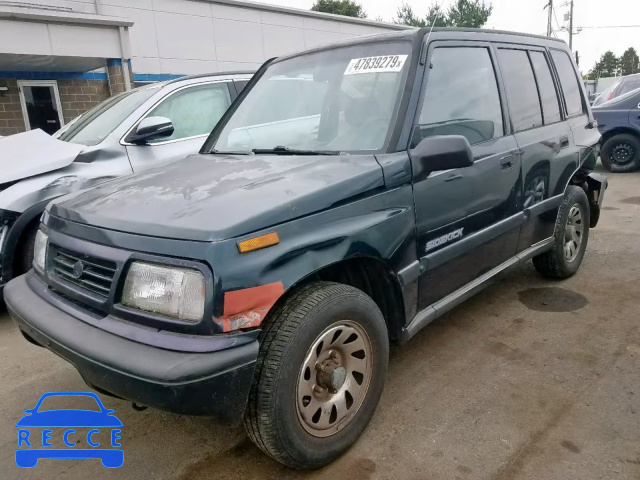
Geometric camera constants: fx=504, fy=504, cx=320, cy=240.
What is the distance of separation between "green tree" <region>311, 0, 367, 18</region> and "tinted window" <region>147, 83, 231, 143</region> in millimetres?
34035

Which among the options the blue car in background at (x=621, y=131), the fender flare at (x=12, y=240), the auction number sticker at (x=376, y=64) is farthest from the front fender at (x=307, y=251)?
the blue car in background at (x=621, y=131)

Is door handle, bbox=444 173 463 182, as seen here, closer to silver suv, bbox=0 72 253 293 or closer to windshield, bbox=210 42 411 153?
windshield, bbox=210 42 411 153

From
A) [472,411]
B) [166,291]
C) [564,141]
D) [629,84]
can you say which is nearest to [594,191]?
[564,141]

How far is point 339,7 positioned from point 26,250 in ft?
122

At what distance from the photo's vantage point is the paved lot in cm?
224

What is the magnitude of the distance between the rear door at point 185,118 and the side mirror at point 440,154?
2.73 metres

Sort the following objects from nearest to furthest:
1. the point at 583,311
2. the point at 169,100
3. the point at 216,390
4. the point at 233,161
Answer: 1. the point at 216,390
2. the point at 233,161
3. the point at 583,311
4. the point at 169,100

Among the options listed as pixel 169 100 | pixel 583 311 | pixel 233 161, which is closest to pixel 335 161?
pixel 233 161

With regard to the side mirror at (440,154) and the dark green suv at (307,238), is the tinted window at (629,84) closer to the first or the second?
the dark green suv at (307,238)

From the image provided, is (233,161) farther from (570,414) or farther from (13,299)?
(570,414)

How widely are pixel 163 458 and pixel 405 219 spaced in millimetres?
1627

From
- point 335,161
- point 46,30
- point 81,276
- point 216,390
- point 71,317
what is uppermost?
point 46,30

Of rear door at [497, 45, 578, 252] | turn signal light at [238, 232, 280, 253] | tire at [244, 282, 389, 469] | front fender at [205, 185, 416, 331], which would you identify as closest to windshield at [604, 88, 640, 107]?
rear door at [497, 45, 578, 252]

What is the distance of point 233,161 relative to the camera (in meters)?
2.85
